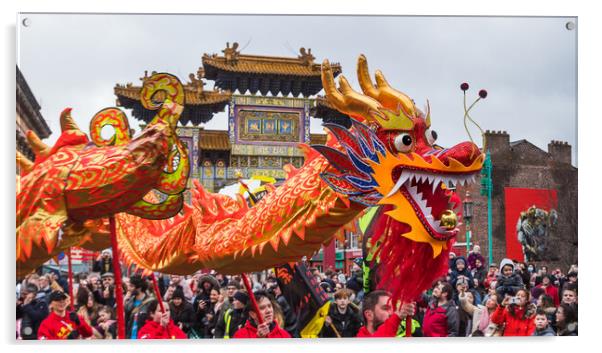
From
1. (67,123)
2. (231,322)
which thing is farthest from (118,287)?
(67,123)

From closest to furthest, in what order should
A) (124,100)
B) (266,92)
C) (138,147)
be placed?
(138,147)
(124,100)
(266,92)

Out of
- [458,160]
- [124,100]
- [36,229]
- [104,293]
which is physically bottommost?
[104,293]

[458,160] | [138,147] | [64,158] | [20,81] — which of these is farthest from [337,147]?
[20,81]

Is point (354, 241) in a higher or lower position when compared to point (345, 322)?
higher

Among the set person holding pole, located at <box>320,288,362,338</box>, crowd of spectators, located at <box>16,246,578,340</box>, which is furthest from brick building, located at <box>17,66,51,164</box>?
person holding pole, located at <box>320,288,362,338</box>

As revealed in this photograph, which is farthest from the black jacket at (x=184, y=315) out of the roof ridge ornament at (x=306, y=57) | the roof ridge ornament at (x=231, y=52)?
the roof ridge ornament at (x=306, y=57)

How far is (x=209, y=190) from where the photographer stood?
18.0 feet

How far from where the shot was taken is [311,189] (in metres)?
5.05

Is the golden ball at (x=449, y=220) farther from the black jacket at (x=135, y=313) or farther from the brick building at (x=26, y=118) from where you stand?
the brick building at (x=26, y=118)

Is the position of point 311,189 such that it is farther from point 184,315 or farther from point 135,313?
point 135,313

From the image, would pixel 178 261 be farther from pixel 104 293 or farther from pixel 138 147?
pixel 138 147

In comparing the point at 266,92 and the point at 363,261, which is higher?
the point at 266,92

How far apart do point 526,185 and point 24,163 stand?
3172 mm

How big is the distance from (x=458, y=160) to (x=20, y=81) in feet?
8.57
